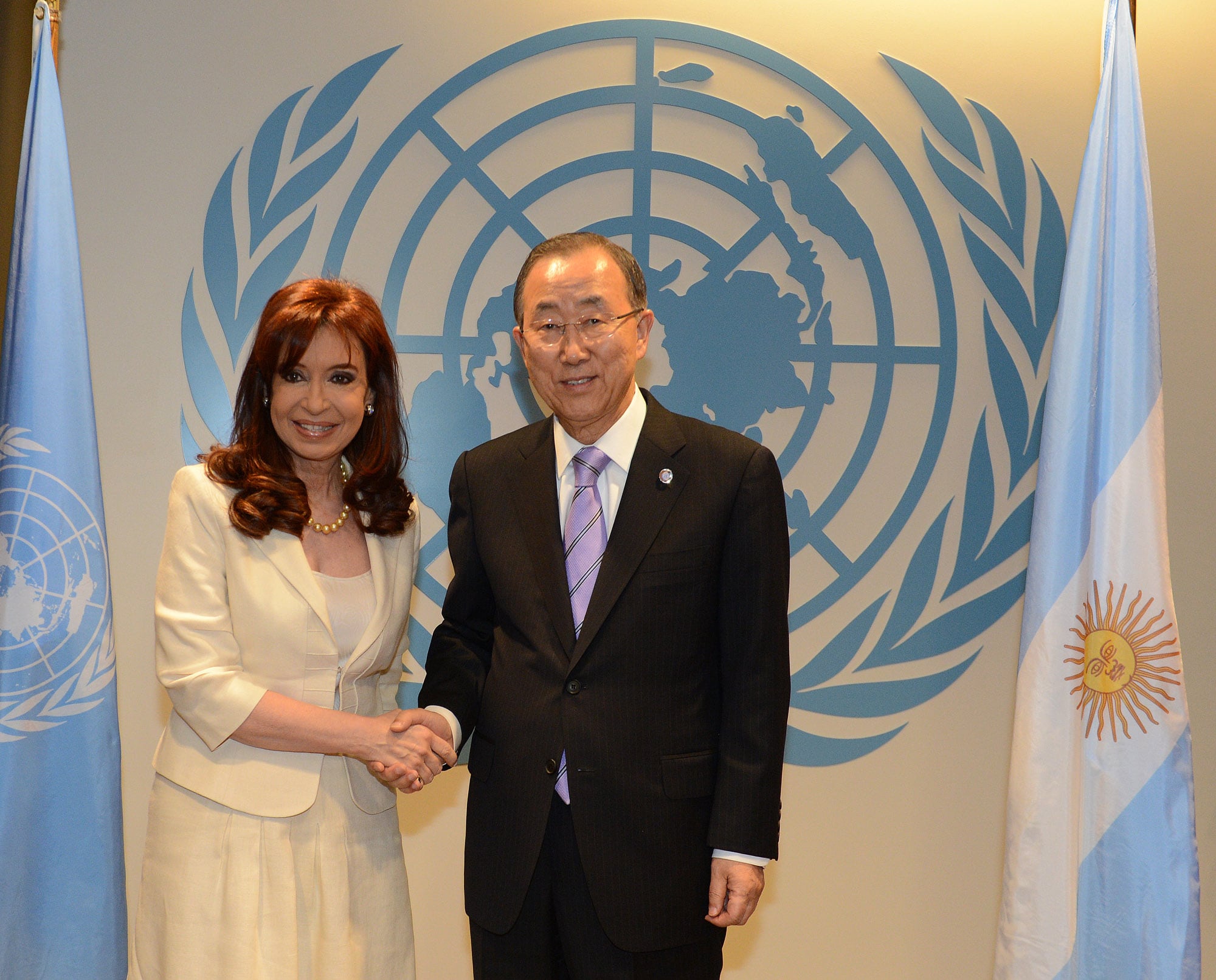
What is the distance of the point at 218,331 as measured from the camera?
9.87 ft

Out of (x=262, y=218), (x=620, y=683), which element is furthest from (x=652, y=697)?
(x=262, y=218)

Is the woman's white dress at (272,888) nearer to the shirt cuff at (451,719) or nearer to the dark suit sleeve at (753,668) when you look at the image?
the shirt cuff at (451,719)

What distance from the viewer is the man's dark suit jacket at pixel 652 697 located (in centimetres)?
182

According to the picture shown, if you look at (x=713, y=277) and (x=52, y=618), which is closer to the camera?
(x=52, y=618)

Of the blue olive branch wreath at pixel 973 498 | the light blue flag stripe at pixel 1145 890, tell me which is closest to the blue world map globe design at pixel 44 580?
the blue olive branch wreath at pixel 973 498

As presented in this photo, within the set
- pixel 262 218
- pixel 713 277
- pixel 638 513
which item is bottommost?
pixel 638 513

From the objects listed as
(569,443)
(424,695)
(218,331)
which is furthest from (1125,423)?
(218,331)

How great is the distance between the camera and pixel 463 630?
2135 mm

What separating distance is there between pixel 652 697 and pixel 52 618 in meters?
1.37

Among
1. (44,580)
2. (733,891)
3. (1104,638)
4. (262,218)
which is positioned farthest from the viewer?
(262,218)

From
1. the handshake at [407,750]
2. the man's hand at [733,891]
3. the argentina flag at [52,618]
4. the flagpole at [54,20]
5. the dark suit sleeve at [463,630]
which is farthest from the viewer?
the flagpole at [54,20]

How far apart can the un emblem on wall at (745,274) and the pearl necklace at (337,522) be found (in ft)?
2.78

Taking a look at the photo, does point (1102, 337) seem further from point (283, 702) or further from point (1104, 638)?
point (283, 702)

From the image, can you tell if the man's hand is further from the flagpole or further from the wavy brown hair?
the flagpole
